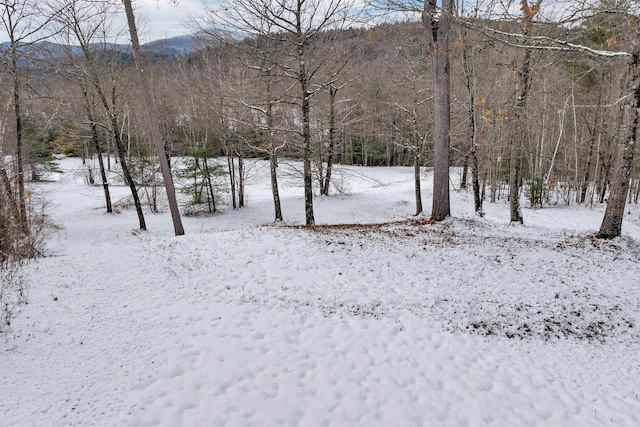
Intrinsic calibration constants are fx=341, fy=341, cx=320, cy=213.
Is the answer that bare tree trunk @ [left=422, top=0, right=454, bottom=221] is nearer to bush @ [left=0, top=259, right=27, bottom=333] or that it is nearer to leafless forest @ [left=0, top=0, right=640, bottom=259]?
leafless forest @ [left=0, top=0, right=640, bottom=259]

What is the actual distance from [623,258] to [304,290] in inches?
274

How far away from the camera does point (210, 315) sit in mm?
5156

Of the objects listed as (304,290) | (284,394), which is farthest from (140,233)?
(284,394)

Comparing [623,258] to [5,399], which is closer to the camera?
[5,399]

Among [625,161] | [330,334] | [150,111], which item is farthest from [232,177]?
[625,161]

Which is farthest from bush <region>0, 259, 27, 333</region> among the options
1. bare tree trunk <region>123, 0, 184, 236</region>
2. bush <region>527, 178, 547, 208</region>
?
bush <region>527, 178, 547, 208</region>

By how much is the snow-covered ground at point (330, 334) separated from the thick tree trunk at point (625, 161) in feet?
1.47

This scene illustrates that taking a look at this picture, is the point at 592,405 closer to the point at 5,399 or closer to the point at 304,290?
the point at 304,290

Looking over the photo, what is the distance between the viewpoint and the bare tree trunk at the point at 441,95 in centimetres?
887

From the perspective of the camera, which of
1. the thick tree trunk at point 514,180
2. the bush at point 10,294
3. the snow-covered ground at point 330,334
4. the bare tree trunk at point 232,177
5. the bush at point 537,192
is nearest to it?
the snow-covered ground at point 330,334

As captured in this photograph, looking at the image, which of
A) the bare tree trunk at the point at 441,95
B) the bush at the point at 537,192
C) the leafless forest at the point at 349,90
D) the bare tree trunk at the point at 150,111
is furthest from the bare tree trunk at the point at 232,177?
the bush at the point at 537,192

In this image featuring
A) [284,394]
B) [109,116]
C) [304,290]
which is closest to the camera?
[284,394]

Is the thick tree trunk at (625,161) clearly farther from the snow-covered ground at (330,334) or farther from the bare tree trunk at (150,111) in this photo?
the bare tree trunk at (150,111)

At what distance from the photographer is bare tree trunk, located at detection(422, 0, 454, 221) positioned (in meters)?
8.87
